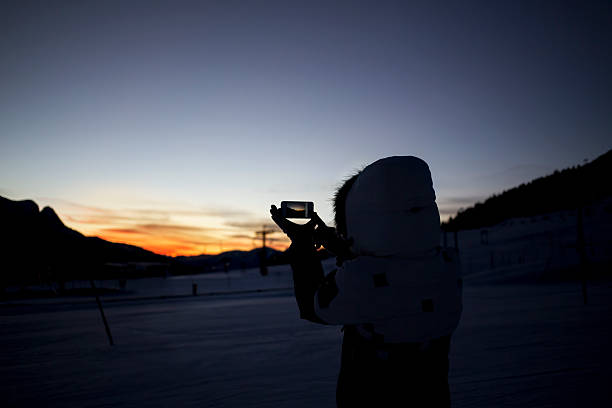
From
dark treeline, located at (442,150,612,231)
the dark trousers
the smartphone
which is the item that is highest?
dark treeline, located at (442,150,612,231)

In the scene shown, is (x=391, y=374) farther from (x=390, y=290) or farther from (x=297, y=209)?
(x=297, y=209)

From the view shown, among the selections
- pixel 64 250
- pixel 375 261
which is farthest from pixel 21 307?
pixel 375 261

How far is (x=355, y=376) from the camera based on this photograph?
1294mm

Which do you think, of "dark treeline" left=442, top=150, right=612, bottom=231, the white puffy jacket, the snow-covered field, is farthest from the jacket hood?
"dark treeline" left=442, top=150, right=612, bottom=231

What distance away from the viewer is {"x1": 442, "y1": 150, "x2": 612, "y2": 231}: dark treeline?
3912 inches

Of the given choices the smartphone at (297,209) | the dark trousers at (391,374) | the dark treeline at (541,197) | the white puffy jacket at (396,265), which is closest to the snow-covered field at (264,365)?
the dark trousers at (391,374)

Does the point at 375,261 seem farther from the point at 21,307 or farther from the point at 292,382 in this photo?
the point at 21,307

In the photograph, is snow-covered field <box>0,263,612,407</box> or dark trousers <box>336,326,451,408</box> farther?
snow-covered field <box>0,263,612,407</box>

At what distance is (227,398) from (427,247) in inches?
191

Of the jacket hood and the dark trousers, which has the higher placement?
the jacket hood

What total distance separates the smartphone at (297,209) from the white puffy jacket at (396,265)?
0.96ft

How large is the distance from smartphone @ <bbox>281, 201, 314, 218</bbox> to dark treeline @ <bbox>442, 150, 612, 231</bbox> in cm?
9646

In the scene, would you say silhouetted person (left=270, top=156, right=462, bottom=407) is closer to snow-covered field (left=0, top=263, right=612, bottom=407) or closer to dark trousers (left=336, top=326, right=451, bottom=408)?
dark trousers (left=336, top=326, right=451, bottom=408)

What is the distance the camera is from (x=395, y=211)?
1.20 metres
